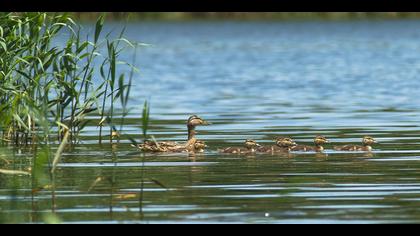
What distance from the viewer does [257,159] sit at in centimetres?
1373

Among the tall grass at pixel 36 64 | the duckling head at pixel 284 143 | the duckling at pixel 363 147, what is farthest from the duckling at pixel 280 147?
the tall grass at pixel 36 64

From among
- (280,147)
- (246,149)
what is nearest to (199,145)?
(246,149)

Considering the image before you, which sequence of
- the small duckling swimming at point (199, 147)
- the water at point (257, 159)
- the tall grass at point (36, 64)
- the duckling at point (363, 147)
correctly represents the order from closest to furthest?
1. the water at point (257, 159)
2. the tall grass at point (36, 64)
3. the duckling at point (363, 147)
4. the small duckling swimming at point (199, 147)

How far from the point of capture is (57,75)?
45.4 ft

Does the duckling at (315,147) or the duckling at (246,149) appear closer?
the duckling at (246,149)

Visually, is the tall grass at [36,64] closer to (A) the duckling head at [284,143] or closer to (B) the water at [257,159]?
(B) the water at [257,159]

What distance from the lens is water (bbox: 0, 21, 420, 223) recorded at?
32.7 ft

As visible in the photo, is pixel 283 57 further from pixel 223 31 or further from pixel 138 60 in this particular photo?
pixel 223 31

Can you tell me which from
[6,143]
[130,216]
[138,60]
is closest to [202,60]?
[138,60]

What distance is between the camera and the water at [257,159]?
9.97m

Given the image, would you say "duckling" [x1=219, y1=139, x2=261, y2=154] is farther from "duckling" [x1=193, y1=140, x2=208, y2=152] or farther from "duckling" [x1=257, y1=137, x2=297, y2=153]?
"duckling" [x1=193, y1=140, x2=208, y2=152]
